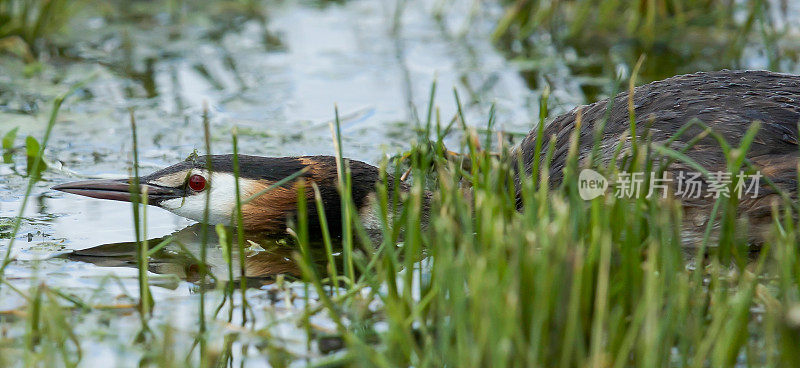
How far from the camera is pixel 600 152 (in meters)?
4.79

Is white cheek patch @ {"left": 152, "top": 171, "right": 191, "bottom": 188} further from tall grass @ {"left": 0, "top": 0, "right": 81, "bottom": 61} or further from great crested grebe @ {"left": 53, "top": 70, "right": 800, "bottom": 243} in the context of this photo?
tall grass @ {"left": 0, "top": 0, "right": 81, "bottom": 61}

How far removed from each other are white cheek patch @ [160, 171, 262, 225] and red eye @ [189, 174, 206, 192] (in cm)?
2

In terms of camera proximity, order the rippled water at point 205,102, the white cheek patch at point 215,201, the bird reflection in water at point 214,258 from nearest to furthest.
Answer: the rippled water at point 205,102 < the bird reflection in water at point 214,258 < the white cheek patch at point 215,201

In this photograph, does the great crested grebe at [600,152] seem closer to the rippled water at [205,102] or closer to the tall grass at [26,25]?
the rippled water at [205,102]

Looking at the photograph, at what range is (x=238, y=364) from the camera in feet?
11.4

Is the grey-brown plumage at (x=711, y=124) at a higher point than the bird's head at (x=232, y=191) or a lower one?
higher

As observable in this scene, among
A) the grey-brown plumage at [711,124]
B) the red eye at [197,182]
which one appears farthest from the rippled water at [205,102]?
the grey-brown plumage at [711,124]

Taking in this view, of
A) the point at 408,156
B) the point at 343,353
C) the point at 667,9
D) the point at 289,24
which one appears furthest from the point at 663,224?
the point at 289,24

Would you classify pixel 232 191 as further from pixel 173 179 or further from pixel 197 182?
pixel 173 179

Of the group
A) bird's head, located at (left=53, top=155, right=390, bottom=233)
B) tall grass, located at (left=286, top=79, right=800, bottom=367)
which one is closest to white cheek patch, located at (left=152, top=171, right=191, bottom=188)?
bird's head, located at (left=53, top=155, right=390, bottom=233)

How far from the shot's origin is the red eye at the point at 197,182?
503 centimetres

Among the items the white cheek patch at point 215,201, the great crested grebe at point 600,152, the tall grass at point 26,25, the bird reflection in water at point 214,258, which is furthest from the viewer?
the tall grass at point 26,25

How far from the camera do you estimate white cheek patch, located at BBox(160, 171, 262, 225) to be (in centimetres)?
496

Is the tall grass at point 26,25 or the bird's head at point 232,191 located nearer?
the bird's head at point 232,191
